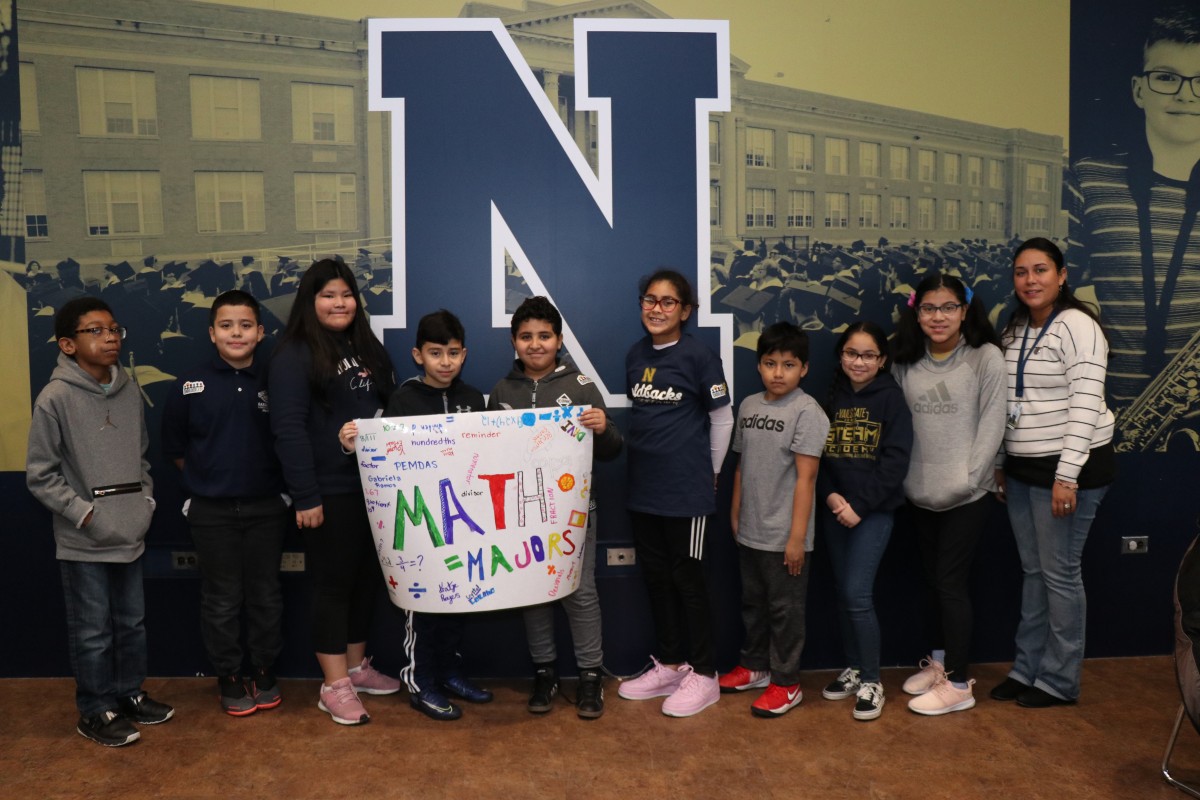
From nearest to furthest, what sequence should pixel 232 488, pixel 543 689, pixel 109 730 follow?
1. pixel 109 730
2. pixel 232 488
3. pixel 543 689

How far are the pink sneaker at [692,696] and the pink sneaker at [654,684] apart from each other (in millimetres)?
57

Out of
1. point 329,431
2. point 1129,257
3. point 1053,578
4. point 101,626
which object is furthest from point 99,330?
point 1129,257

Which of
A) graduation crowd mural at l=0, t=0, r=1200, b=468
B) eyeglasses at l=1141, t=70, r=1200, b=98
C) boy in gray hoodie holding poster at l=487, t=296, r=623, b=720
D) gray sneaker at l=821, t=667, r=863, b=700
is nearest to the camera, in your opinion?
boy in gray hoodie holding poster at l=487, t=296, r=623, b=720

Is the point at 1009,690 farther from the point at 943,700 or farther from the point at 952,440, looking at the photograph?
the point at 952,440

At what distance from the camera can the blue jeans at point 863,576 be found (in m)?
2.72

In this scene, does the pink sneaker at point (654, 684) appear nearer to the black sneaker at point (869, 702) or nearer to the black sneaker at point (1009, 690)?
the black sneaker at point (869, 702)

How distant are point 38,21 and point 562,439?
2.35 metres

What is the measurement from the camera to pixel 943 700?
2.69 metres

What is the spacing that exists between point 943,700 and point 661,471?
1.18 meters

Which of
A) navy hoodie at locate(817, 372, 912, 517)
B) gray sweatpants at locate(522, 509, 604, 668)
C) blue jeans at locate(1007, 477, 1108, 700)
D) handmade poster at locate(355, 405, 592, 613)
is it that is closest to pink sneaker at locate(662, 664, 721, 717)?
gray sweatpants at locate(522, 509, 604, 668)

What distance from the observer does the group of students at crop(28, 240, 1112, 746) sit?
2.56 m

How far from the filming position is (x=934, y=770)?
2.32m

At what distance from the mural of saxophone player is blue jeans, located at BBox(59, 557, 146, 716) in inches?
137

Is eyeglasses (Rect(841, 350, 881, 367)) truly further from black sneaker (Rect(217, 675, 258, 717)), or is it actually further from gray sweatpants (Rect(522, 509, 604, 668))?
black sneaker (Rect(217, 675, 258, 717))
